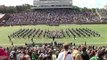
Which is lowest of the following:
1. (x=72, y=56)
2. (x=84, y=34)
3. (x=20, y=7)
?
(x=20, y=7)

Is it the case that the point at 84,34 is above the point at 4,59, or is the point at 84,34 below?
below

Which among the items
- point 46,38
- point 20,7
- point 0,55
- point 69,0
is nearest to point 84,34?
point 46,38

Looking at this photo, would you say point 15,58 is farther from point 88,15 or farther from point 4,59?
point 88,15

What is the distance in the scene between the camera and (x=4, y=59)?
8.70 meters

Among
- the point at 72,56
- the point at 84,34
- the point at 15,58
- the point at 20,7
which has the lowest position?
the point at 20,7

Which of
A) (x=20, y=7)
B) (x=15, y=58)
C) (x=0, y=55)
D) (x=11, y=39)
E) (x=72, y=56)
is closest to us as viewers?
(x=0, y=55)

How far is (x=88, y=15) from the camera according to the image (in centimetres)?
13550

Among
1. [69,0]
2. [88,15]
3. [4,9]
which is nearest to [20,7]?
[4,9]

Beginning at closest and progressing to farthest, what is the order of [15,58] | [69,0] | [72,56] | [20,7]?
[72,56] < [15,58] < [69,0] < [20,7]

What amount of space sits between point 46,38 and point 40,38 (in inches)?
40.1

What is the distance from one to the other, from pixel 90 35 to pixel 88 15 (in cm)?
6896

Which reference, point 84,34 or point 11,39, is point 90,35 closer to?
point 84,34

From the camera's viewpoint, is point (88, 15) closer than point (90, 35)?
No

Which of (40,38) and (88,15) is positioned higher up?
(40,38)
